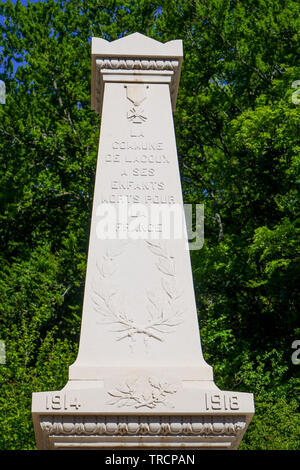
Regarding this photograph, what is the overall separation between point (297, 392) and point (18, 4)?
14.6 m

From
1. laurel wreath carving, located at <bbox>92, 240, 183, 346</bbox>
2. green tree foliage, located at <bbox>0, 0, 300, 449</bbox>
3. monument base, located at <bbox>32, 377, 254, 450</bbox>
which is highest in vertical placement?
green tree foliage, located at <bbox>0, 0, 300, 449</bbox>

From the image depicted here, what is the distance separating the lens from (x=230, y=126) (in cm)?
2089

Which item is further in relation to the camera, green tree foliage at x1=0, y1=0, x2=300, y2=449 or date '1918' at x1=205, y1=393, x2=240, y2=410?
green tree foliage at x1=0, y1=0, x2=300, y2=449

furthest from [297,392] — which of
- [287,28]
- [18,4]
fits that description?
[18,4]

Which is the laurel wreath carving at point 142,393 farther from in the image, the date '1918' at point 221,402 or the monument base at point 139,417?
the date '1918' at point 221,402

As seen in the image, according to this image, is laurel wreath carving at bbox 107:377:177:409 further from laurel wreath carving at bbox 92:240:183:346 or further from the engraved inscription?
laurel wreath carving at bbox 92:240:183:346

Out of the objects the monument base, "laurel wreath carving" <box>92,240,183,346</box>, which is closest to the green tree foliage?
"laurel wreath carving" <box>92,240,183,346</box>

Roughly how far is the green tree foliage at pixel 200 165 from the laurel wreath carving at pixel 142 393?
32.4 ft

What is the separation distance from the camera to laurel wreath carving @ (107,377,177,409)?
657 centimetres

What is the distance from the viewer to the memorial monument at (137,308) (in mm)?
6559

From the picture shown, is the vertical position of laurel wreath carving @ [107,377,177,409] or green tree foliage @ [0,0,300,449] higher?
green tree foliage @ [0,0,300,449]

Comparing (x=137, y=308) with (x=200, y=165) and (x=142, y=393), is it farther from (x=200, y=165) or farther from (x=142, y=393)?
(x=200, y=165)

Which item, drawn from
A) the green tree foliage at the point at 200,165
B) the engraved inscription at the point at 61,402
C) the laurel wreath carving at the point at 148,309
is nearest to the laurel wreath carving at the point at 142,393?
the engraved inscription at the point at 61,402

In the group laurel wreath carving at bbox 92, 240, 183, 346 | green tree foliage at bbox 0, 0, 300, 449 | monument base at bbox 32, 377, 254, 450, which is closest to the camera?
monument base at bbox 32, 377, 254, 450
